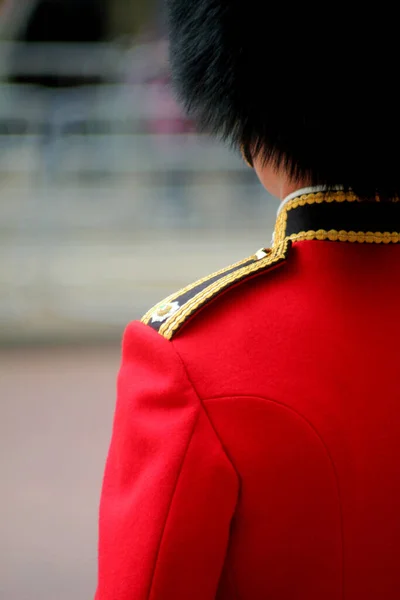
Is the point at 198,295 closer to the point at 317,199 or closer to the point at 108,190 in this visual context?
the point at 317,199

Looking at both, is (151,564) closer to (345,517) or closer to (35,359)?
(345,517)

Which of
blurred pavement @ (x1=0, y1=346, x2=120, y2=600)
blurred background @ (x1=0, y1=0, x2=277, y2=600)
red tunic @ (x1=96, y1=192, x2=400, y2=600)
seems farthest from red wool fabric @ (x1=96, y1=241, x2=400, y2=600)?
blurred background @ (x1=0, y1=0, x2=277, y2=600)

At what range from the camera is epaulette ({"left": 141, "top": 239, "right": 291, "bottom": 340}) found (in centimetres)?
77

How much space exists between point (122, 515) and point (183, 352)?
0.17 m

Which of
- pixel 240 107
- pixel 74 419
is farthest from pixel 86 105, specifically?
pixel 240 107

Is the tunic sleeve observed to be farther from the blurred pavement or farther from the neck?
the blurred pavement

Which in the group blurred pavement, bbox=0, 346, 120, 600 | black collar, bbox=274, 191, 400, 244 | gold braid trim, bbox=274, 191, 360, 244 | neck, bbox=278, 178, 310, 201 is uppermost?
neck, bbox=278, 178, 310, 201

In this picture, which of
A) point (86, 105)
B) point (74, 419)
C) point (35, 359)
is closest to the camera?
point (74, 419)

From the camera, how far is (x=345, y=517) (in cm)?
75

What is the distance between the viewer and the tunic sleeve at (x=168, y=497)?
719 mm

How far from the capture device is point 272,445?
721mm

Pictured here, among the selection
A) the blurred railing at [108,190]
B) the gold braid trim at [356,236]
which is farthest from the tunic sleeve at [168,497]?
the blurred railing at [108,190]

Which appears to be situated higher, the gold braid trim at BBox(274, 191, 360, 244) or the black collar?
the gold braid trim at BBox(274, 191, 360, 244)

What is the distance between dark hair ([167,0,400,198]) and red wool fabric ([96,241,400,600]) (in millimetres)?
81
